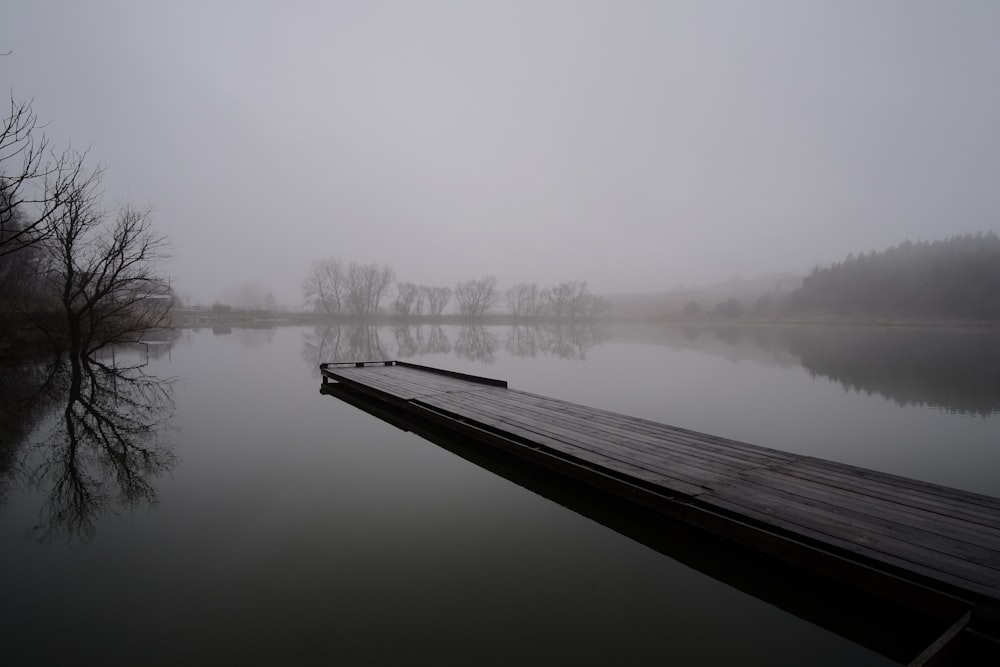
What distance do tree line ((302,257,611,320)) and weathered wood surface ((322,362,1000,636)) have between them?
57544 mm

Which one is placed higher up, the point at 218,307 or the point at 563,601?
the point at 218,307

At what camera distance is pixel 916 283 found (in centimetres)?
6462

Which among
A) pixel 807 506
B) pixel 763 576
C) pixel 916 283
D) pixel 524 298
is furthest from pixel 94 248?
pixel 916 283

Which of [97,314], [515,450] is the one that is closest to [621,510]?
[515,450]

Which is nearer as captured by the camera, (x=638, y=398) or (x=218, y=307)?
(x=638, y=398)

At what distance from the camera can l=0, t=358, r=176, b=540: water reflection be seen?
13.2ft

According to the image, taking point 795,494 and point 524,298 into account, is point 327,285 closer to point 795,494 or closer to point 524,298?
point 524,298

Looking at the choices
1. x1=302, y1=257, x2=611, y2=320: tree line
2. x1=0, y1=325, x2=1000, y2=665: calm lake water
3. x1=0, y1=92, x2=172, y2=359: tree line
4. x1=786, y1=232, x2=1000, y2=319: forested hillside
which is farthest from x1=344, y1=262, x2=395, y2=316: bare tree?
x1=786, y1=232, x2=1000, y2=319: forested hillside

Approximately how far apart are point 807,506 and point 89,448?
800 cm

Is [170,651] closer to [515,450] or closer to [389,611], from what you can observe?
[389,611]

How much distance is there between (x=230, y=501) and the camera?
4.21 meters

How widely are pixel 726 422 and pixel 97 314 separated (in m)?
21.0

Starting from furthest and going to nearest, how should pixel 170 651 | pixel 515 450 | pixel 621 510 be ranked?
1. pixel 515 450
2. pixel 621 510
3. pixel 170 651

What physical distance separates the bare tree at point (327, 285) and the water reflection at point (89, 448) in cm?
5225
